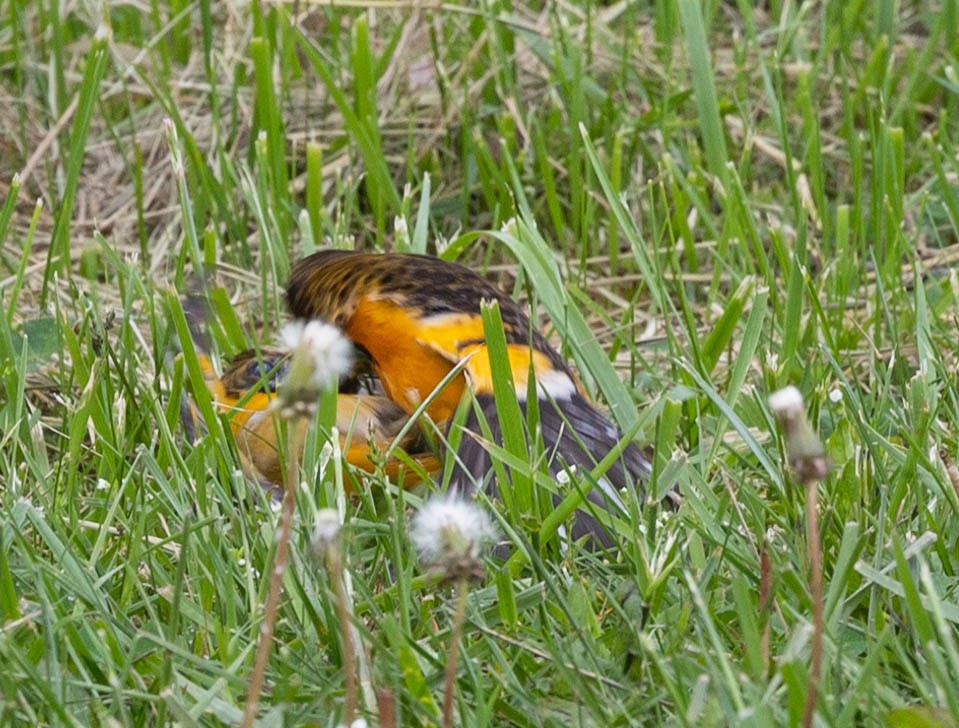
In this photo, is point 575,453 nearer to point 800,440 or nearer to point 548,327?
point 548,327

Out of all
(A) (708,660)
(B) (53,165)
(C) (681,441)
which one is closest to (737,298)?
(C) (681,441)

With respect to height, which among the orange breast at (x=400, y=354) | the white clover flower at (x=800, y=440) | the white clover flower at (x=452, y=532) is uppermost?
the white clover flower at (x=800, y=440)

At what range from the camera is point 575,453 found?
2768 millimetres

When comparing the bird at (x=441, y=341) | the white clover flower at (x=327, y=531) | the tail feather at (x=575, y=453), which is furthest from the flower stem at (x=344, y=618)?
the bird at (x=441, y=341)

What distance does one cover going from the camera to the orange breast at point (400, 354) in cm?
300

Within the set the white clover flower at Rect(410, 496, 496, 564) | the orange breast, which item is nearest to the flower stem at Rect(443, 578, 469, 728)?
the white clover flower at Rect(410, 496, 496, 564)

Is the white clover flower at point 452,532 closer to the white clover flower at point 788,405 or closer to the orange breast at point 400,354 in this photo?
the white clover flower at point 788,405

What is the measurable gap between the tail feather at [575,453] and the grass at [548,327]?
0.09 meters

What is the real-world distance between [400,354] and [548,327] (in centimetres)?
86

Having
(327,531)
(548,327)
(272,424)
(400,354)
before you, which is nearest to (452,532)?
(327,531)

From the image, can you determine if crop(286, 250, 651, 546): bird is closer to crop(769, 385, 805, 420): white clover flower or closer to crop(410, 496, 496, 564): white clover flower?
crop(410, 496, 496, 564): white clover flower

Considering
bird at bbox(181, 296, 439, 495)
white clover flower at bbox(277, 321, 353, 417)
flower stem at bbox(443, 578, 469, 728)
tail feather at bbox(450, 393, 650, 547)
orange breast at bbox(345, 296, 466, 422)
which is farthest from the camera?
orange breast at bbox(345, 296, 466, 422)

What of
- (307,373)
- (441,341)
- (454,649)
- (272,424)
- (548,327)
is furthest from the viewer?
(548,327)

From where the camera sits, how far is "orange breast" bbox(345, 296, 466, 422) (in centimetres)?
300
